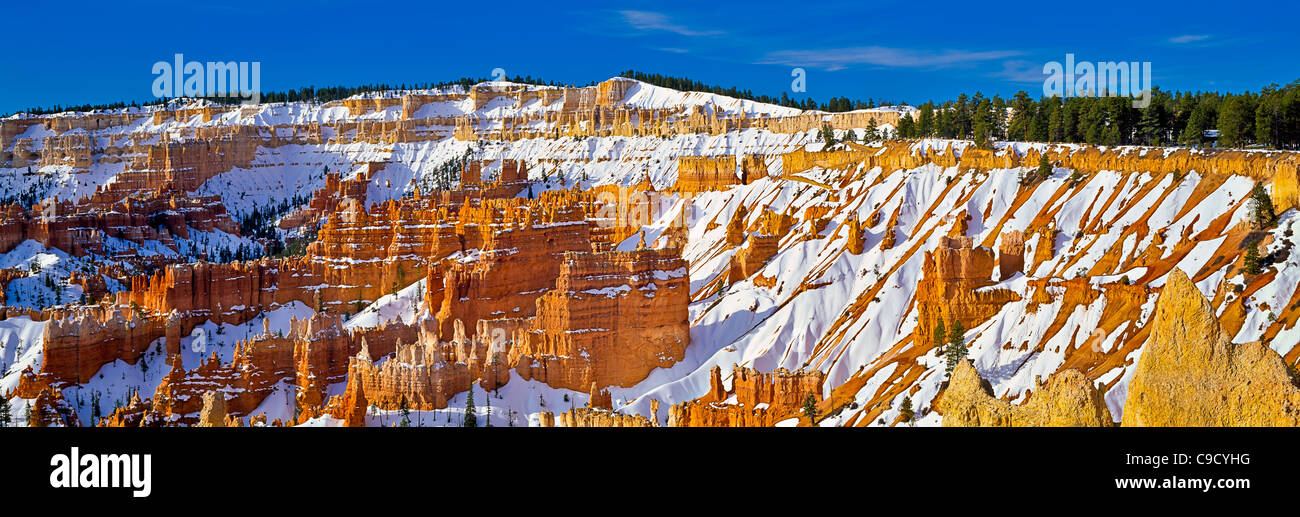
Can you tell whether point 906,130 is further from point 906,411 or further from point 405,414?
point 906,411

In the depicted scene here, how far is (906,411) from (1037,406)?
54.1ft

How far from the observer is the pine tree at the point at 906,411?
4519 centimetres

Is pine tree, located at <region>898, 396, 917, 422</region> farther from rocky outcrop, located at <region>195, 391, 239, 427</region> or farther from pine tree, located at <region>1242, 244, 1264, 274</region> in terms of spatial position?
rocky outcrop, located at <region>195, 391, 239, 427</region>

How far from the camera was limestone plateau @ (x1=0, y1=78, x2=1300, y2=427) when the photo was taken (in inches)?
1790

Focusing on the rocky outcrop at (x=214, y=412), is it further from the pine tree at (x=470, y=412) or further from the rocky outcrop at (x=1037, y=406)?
the rocky outcrop at (x=1037, y=406)

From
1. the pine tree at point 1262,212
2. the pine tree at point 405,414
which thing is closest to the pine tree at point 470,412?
the pine tree at point 405,414

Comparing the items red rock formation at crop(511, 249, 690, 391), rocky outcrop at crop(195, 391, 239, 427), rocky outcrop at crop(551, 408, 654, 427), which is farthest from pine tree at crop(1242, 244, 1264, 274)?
rocky outcrop at crop(195, 391, 239, 427)

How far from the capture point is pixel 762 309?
254 ft

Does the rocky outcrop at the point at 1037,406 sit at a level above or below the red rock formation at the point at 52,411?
above

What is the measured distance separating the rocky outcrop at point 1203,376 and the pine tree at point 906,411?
17.4 meters

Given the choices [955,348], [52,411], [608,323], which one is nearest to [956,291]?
[955,348]

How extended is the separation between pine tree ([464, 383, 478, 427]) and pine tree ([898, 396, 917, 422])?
20376mm
